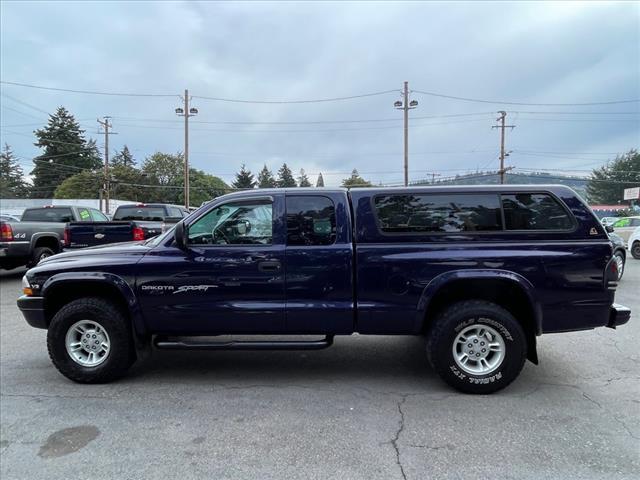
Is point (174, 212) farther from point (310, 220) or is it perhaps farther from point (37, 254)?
point (310, 220)

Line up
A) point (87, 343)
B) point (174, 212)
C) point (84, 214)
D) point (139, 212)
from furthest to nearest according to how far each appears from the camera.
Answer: point (174, 212), point (139, 212), point (84, 214), point (87, 343)

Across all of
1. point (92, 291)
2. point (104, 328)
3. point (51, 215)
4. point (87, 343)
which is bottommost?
point (87, 343)

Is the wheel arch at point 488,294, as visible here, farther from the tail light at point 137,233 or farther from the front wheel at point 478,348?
the tail light at point 137,233

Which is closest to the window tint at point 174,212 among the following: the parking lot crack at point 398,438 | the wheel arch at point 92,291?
the wheel arch at point 92,291

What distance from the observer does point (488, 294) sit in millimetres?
3975

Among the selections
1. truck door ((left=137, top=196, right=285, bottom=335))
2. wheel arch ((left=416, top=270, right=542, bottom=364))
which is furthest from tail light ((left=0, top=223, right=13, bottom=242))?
wheel arch ((left=416, top=270, right=542, bottom=364))

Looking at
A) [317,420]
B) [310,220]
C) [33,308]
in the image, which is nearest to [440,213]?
[310,220]

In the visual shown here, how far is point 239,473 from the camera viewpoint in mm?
2662

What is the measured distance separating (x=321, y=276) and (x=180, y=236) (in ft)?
4.45

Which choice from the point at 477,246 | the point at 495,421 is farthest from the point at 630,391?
the point at 477,246

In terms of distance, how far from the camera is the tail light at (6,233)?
359 inches

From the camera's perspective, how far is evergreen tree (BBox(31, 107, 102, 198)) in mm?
78062

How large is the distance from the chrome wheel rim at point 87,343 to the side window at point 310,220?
2.07m

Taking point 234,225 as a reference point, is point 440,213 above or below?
above
